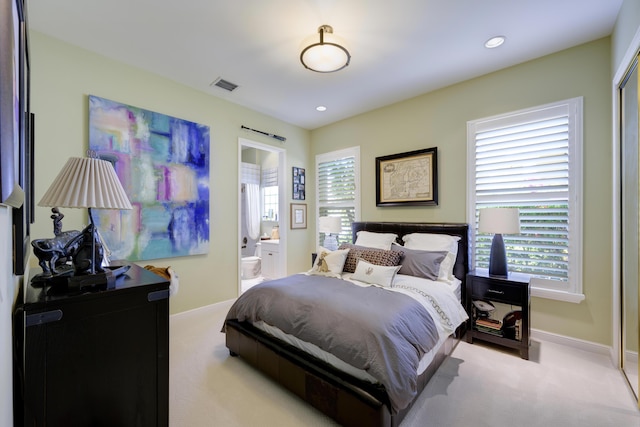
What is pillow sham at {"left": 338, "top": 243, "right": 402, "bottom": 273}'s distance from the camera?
111 inches

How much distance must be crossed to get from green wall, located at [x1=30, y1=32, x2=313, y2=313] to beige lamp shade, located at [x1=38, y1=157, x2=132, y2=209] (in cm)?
163

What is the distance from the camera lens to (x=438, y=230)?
333 cm

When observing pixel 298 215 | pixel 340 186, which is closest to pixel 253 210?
pixel 298 215

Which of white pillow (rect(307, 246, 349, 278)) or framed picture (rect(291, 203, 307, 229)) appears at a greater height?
framed picture (rect(291, 203, 307, 229))

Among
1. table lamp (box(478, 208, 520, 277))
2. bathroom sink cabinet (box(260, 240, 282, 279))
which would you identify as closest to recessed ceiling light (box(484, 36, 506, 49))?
table lamp (box(478, 208, 520, 277))

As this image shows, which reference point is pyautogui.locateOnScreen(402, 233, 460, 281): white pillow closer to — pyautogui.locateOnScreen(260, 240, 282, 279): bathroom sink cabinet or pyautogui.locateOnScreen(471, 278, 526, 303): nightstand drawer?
pyautogui.locateOnScreen(471, 278, 526, 303): nightstand drawer

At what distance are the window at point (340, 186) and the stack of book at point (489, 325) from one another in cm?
216

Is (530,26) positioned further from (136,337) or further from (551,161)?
(136,337)

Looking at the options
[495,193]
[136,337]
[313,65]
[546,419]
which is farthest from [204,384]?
[495,193]

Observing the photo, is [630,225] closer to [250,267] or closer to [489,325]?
[489,325]

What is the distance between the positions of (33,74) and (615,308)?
5.44 metres

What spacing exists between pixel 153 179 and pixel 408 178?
3.18 metres

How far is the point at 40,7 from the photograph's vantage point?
82.7 inches

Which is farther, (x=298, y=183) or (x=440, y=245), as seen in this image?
(x=298, y=183)
